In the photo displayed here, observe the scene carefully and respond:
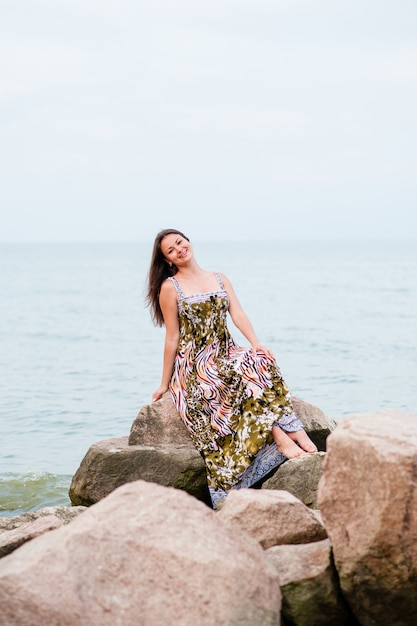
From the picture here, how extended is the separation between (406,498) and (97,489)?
11.7 ft

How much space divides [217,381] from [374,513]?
329 cm

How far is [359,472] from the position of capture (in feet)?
14.0

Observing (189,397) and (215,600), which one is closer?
(215,600)

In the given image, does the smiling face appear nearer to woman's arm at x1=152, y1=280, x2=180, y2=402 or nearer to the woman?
the woman

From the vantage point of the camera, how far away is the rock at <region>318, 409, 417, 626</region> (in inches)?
164

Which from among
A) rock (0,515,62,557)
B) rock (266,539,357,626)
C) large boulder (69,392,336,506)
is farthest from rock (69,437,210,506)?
rock (266,539,357,626)

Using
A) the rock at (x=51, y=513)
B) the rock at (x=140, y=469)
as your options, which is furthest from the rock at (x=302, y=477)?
the rock at (x=51, y=513)

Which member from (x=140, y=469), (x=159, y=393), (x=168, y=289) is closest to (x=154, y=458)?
(x=140, y=469)

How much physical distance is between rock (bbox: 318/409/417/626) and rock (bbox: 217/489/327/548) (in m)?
0.64

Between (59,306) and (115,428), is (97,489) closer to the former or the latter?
(115,428)

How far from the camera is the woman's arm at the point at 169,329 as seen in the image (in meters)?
7.70

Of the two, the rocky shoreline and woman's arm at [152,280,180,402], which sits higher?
woman's arm at [152,280,180,402]

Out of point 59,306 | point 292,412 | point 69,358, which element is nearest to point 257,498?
A: point 292,412

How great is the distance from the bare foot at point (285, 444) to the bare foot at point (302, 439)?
57mm
